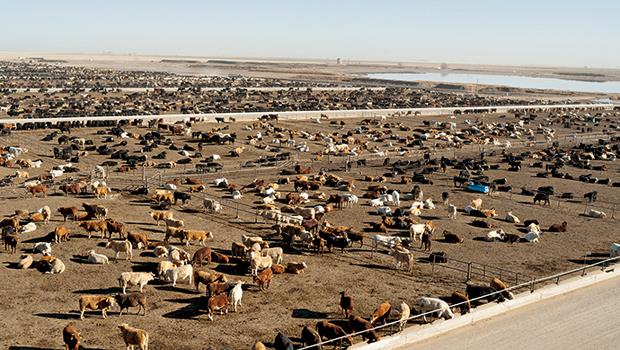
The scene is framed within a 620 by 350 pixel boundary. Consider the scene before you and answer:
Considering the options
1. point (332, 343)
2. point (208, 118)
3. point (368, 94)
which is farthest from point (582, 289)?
point (368, 94)

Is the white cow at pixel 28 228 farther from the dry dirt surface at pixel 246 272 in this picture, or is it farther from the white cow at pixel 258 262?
the white cow at pixel 258 262

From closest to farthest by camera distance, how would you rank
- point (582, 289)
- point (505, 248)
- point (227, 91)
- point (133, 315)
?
point (133, 315) → point (582, 289) → point (505, 248) → point (227, 91)

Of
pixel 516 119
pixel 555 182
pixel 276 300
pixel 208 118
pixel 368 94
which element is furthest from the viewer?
pixel 368 94

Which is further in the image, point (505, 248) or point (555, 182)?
point (555, 182)


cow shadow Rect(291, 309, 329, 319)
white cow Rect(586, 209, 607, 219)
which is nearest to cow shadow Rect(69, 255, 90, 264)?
cow shadow Rect(291, 309, 329, 319)

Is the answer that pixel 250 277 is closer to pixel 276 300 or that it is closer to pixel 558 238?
pixel 276 300
